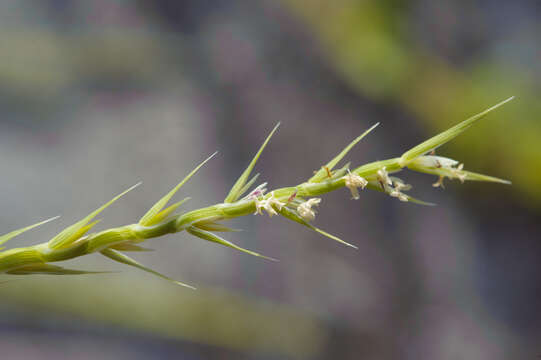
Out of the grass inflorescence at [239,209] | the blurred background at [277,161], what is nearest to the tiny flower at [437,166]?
the grass inflorescence at [239,209]

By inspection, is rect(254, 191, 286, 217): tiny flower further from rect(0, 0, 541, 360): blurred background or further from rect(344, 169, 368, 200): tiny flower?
rect(0, 0, 541, 360): blurred background

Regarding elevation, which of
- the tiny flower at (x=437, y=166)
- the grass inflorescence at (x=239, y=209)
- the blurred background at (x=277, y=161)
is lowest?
the grass inflorescence at (x=239, y=209)

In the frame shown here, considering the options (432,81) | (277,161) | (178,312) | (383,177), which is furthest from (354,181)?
(432,81)

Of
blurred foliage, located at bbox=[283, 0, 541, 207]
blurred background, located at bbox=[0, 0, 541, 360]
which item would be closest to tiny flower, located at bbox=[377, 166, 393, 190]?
blurred background, located at bbox=[0, 0, 541, 360]

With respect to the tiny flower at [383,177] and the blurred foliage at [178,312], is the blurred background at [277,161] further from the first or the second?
the tiny flower at [383,177]

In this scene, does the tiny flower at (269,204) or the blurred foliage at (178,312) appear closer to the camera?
the tiny flower at (269,204)

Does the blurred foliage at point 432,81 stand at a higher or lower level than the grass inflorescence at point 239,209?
higher

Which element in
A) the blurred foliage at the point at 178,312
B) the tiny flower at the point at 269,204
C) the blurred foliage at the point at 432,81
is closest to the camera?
the tiny flower at the point at 269,204
